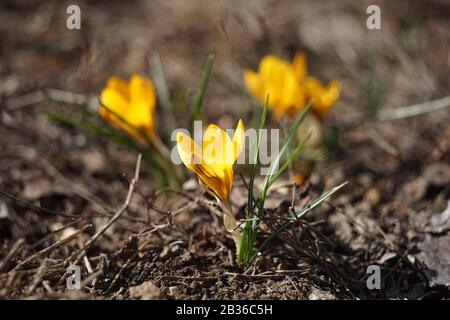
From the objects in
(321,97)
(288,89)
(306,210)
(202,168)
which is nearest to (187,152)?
(202,168)

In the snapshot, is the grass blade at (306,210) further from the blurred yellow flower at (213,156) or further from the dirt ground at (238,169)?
the blurred yellow flower at (213,156)

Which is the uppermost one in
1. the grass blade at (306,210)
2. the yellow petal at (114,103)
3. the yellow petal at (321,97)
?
the yellow petal at (321,97)

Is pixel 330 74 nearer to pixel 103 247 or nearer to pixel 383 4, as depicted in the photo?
pixel 383 4

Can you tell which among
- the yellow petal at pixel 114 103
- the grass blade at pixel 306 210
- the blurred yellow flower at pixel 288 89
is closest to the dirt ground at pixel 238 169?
the grass blade at pixel 306 210

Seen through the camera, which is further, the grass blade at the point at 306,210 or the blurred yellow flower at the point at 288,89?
the blurred yellow flower at the point at 288,89

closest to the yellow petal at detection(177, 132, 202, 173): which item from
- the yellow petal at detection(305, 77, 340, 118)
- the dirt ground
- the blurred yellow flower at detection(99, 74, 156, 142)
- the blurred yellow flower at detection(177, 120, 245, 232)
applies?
the blurred yellow flower at detection(177, 120, 245, 232)

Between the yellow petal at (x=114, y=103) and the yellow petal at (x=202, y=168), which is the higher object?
the yellow petal at (x=114, y=103)

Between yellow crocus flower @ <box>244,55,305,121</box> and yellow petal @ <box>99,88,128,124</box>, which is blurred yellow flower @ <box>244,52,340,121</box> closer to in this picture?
yellow crocus flower @ <box>244,55,305,121</box>
